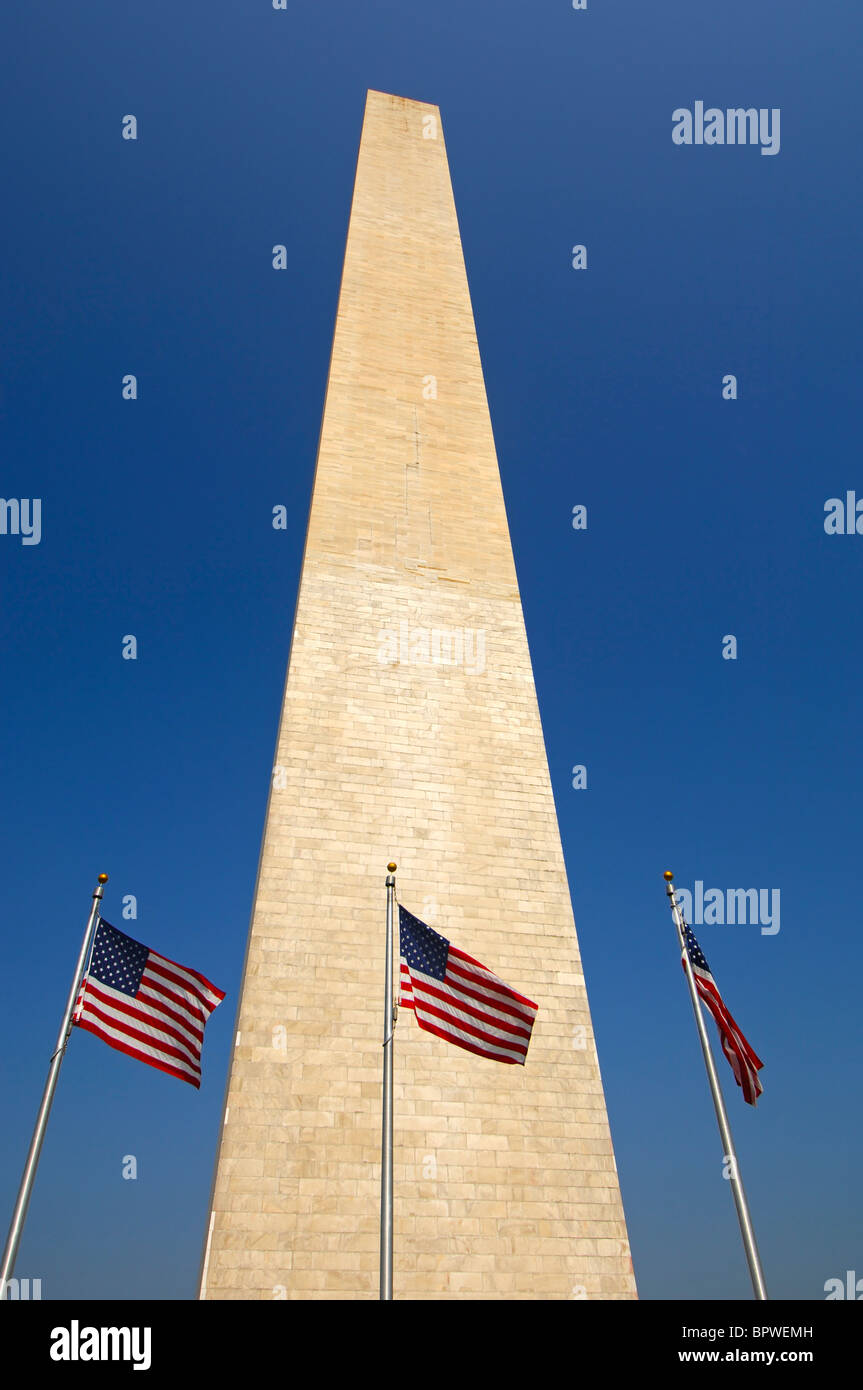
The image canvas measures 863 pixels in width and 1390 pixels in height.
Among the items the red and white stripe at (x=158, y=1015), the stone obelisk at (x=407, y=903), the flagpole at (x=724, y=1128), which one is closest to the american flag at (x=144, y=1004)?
the red and white stripe at (x=158, y=1015)

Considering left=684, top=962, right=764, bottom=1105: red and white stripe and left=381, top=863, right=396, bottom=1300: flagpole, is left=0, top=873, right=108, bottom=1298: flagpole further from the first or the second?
left=684, top=962, right=764, bottom=1105: red and white stripe

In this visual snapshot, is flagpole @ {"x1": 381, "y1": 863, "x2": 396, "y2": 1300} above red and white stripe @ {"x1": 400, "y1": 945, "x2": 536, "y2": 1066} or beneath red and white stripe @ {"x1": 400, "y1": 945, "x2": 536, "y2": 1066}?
beneath

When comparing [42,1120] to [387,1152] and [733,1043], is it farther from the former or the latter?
[733,1043]

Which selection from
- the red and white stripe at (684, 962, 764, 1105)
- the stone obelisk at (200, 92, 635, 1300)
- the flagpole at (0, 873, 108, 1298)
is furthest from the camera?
the stone obelisk at (200, 92, 635, 1300)

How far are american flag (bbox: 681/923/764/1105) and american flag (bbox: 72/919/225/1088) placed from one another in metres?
5.61

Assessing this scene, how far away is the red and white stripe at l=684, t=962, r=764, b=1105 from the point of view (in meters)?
10.4

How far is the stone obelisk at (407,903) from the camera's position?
1193 centimetres

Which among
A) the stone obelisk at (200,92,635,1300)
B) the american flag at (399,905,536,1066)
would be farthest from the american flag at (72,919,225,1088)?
the stone obelisk at (200,92,635,1300)

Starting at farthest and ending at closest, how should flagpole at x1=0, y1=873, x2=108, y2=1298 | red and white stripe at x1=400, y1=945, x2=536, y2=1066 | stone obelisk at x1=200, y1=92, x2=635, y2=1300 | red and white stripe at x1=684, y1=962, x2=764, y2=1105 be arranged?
1. stone obelisk at x1=200, y1=92, x2=635, y2=1300
2. red and white stripe at x1=684, y1=962, x2=764, y2=1105
3. red and white stripe at x1=400, y1=945, x2=536, y2=1066
4. flagpole at x1=0, y1=873, x2=108, y2=1298

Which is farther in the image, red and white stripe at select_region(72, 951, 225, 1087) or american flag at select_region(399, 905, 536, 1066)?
american flag at select_region(399, 905, 536, 1066)

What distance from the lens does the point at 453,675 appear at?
1747cm

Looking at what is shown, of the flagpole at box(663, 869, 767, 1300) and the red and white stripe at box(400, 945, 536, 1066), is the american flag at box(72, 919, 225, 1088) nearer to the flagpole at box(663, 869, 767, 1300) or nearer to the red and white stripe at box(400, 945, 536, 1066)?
the red and white stripe at box(400, 945, 536, 1066)

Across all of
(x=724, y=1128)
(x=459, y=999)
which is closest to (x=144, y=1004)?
→ (x=459, y=999)
